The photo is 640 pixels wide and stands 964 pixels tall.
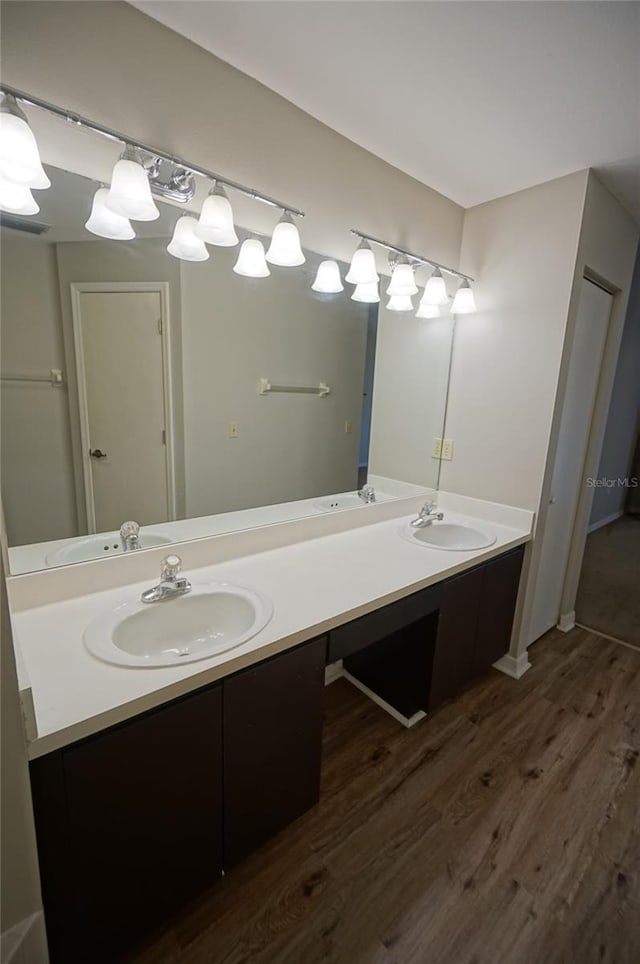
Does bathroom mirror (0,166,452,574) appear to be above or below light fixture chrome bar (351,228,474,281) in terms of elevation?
below

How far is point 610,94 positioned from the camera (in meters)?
1.30

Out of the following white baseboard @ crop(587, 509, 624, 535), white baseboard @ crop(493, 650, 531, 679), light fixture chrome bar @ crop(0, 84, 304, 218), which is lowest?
white baseboard @ crop(493, 650, 531, 679)

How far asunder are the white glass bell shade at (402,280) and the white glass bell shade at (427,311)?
283 millimetres

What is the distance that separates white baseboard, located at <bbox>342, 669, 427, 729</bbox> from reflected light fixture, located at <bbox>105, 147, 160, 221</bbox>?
214 centimetres

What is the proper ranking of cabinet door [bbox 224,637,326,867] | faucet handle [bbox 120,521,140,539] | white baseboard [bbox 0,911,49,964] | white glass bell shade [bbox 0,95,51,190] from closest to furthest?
white baseboard [bbox 0,911,49,964] < white glass bell shade [bbox 0,95,51,190] < cabinet door [bbox 224,637,326,867] < faucet handle [bbox 120,521,140,539]

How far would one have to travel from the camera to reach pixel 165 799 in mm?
946

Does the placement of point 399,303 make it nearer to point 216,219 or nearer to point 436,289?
point 436,289

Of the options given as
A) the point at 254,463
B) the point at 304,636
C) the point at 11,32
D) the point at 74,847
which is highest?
the point at 11,32

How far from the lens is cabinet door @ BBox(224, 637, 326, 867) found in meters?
1.05

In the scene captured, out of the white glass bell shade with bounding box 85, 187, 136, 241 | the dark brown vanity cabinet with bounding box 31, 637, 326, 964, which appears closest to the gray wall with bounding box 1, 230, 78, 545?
the white glass bell shade with bounding box 85, 187, 136, 241

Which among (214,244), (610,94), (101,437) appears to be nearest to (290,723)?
(101,437)

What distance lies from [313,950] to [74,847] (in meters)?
0.74

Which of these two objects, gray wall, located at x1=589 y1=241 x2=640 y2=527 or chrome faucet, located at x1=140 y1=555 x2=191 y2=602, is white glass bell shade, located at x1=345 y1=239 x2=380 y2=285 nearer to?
chrome faucet, located at x1=140 y1=555 x2=191 y2=602

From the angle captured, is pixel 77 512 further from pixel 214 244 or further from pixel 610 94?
pixel 610 94
